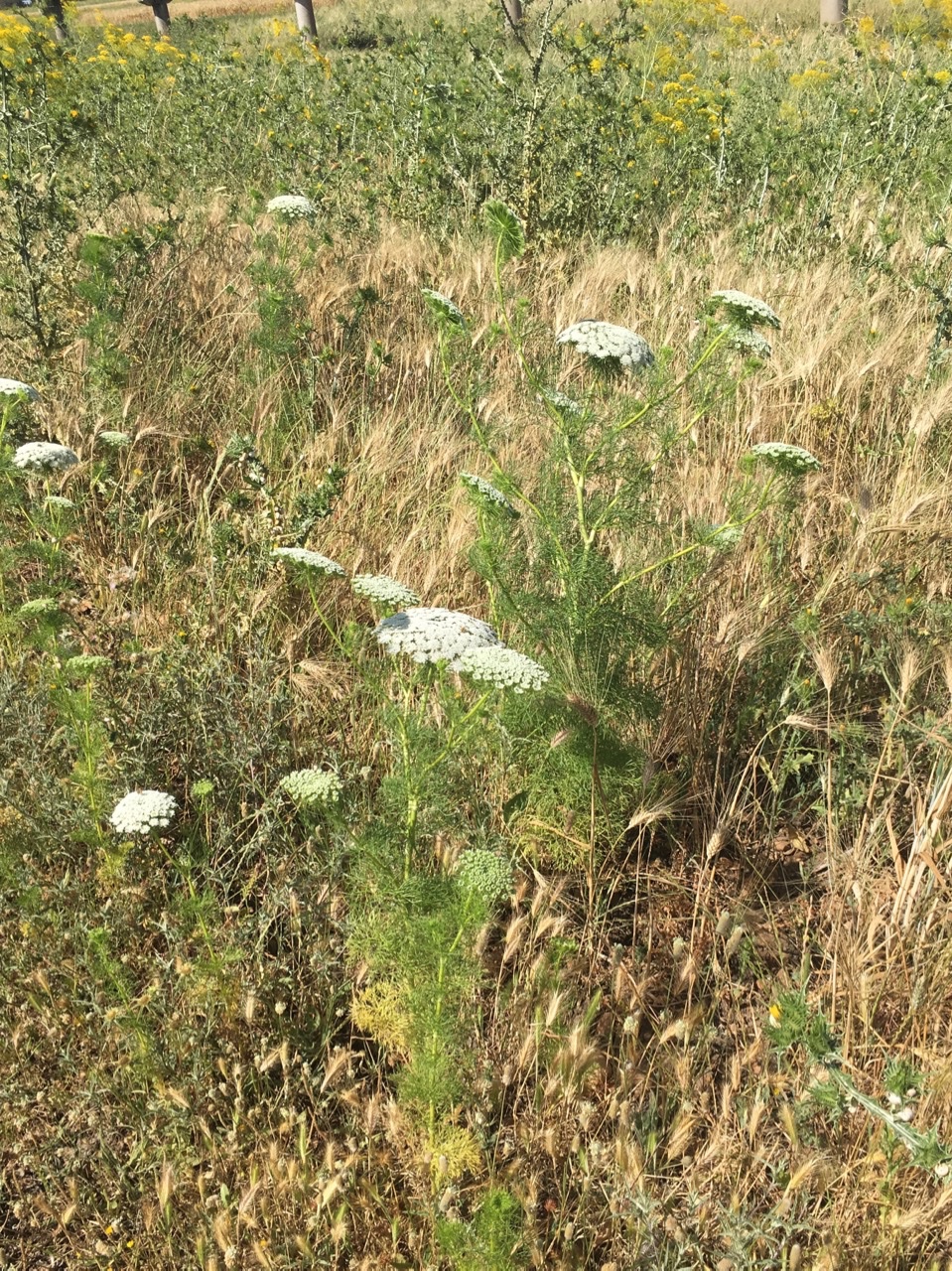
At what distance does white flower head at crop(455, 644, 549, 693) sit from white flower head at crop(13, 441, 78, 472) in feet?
5.23

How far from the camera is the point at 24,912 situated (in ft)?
7.20

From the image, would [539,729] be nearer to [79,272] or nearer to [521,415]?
[521,415]

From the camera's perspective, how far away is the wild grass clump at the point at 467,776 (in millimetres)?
1772

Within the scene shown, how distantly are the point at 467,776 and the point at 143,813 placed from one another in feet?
2.81

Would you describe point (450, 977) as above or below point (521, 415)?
below

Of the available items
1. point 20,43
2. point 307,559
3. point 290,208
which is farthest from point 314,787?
point 20,43

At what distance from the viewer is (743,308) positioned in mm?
2252

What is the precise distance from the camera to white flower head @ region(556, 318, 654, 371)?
7.22ft

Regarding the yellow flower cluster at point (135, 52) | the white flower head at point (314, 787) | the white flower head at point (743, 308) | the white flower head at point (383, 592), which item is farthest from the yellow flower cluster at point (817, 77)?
the white flower head at point (314, 787)

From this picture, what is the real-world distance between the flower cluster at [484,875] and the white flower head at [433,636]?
1.18 feet

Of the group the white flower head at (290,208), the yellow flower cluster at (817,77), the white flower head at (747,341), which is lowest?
the white flower head at (747,341)

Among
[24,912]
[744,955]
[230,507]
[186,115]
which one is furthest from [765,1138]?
[186,115]

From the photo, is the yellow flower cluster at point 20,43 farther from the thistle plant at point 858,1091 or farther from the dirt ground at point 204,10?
the dirt ground at point 204,10

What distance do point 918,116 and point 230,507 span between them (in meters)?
5.43
